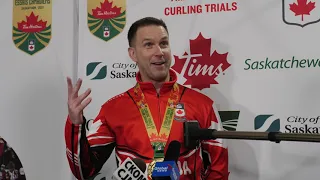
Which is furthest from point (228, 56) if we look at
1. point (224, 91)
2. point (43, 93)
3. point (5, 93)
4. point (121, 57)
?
point (5, 93)

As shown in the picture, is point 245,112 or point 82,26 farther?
point 82,26

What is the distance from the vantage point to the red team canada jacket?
1721mm

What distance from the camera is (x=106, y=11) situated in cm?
221

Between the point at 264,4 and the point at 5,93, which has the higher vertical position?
the point at 264,4

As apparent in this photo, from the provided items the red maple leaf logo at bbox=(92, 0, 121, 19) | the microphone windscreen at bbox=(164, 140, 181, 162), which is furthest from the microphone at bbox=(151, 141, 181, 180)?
the red maple leaf logo at bbox=(92, 0, 121, 19)

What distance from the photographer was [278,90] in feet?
6.36

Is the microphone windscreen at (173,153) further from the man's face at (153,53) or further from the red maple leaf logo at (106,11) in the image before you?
the red maple leaf logo at (106,11)

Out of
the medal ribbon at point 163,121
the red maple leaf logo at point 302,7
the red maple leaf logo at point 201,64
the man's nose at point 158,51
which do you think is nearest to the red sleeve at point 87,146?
the medal ribbon at point 163,121

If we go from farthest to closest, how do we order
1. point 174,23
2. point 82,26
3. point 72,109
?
point 82,26
point 174,23
point 72,109

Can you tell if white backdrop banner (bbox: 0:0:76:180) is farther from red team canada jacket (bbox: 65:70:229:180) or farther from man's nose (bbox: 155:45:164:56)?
man's nose (bbox: 155:45:164:56)

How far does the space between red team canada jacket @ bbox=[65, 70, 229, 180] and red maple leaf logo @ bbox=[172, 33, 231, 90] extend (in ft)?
0.61

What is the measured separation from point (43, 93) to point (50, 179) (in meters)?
0.42

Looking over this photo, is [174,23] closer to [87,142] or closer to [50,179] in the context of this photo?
[87,142]

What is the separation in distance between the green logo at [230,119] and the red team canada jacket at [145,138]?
0.16 m
